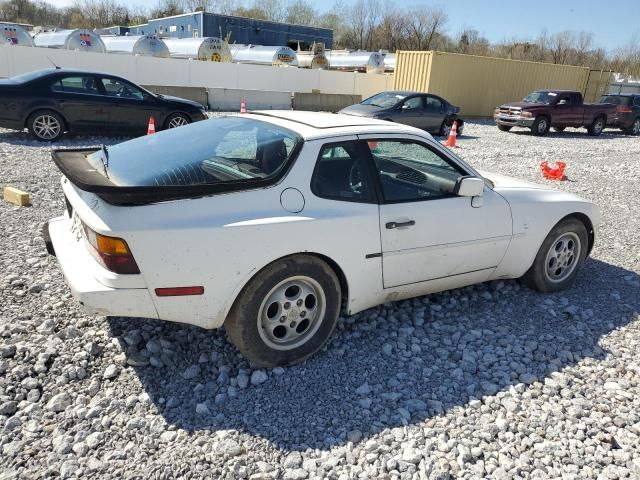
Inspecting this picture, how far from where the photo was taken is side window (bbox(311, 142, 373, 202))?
10.3 feet

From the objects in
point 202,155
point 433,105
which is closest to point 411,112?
point 433,105

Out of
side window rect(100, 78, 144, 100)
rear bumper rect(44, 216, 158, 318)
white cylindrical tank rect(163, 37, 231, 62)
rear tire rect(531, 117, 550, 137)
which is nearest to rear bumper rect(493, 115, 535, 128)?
rear tire rect(531, 117, 550, 137)

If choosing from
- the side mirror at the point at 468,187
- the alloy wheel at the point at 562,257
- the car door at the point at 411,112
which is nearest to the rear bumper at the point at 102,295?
the side mirror at the point at 468,187

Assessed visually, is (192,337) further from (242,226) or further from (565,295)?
(565,295)

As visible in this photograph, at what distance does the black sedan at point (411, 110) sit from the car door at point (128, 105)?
565cm

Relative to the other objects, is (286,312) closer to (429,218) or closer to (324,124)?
(429,218)

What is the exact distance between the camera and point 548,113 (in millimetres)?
19109

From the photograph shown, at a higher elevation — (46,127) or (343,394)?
(46,127)

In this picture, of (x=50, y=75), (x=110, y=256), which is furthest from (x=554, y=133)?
(x=110, y=256)

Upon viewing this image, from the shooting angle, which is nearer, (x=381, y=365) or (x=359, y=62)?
(x=381, y=365)

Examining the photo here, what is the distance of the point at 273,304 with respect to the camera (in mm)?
3098

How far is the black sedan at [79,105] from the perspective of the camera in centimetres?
987

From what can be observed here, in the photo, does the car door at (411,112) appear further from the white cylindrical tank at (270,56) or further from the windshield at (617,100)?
the white cylindrical tank at (270,56)

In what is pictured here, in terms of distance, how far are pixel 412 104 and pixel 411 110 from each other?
0.80ft
